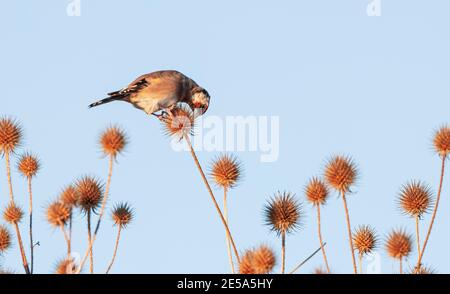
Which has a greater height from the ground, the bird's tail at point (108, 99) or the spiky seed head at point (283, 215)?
the bird's tail at point (108, 99)

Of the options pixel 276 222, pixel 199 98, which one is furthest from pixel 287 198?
pixel 199 98

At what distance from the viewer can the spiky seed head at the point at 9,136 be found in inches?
697

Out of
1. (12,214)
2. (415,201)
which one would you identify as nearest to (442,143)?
(415,201)

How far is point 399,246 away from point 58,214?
5.26 metres

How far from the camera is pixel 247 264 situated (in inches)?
553

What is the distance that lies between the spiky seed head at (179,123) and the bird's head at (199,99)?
1067 mm

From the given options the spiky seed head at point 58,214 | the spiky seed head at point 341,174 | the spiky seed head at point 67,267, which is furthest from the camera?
the spiky seed head at point 341,174

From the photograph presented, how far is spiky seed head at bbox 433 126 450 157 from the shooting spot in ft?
58.7

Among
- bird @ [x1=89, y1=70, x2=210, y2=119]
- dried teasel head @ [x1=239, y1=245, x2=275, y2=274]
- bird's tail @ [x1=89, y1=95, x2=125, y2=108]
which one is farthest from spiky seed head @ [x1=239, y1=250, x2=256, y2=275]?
bird's tail @ [x1=89, y1=95, x2=125, y2=108]

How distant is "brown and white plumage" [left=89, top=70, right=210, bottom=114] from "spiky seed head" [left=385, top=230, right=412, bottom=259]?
354cm

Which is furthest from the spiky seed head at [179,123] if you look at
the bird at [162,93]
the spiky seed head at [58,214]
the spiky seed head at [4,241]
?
the spiky seed head at [4,241]

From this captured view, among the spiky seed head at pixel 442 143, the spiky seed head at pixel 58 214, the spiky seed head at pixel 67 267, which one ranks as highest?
the spiky seed head at pixel 442 143

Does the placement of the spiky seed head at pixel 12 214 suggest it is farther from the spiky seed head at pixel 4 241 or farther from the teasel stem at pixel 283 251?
the teasel stem at pixel 283 251
